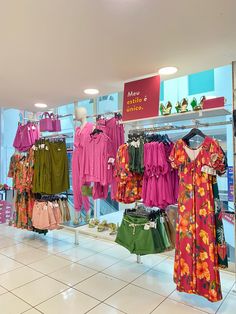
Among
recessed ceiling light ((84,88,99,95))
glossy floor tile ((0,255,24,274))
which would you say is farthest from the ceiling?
glossy floor tile ((0,255,24,274))

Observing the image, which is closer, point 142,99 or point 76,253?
point 142,99

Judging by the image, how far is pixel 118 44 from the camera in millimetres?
2166

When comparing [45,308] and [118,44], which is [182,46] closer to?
[118,44]

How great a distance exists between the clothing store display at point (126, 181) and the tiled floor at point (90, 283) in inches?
36.1

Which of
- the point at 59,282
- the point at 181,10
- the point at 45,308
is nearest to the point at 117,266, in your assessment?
the point at 59,282

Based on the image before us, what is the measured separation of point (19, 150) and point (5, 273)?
2136 mm

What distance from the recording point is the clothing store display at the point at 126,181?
9.07 ft

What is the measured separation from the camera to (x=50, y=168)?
12.4ft

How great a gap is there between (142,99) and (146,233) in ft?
5.00

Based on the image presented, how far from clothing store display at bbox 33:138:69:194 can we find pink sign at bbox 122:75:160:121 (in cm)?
137

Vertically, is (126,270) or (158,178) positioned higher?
(158,178)

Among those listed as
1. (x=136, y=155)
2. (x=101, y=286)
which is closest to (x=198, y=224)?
(x=136, y=155)

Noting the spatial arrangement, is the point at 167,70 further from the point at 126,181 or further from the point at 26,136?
the point at 26,136

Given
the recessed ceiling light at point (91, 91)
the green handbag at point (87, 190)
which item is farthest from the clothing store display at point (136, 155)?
the recessed ceiling light at point (91, 91)
